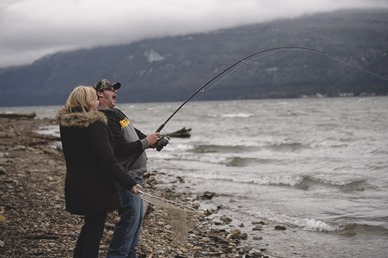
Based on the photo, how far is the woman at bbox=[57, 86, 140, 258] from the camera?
448 cm

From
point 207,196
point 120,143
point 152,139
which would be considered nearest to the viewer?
point 120,143

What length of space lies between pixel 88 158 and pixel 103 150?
201 millimetres

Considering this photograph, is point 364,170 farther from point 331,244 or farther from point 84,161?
point 84,161

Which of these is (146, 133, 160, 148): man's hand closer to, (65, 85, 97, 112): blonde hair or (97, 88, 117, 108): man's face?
(97, 88, 117, 108): man's face

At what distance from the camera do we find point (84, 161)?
4.58 metres

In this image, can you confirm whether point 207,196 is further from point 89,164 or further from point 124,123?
point 89,164

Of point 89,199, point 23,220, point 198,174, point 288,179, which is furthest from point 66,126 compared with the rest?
point 198,174

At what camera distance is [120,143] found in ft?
16.1

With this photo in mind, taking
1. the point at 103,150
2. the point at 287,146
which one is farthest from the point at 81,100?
the point at 287,146

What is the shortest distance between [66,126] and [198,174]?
42.5 feet

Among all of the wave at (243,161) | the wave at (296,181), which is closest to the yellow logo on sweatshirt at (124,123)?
the wave at (296,181)

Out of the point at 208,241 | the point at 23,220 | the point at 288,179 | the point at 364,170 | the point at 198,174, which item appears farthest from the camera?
the point at 198,174

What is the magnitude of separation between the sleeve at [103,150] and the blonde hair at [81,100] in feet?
0.69

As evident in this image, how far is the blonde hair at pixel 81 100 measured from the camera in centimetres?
452
